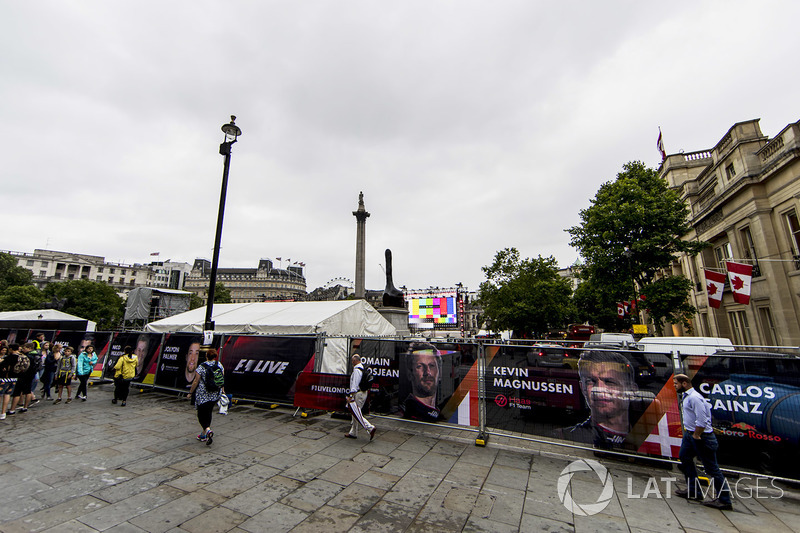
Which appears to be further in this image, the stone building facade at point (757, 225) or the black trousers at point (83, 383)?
the stone building facade at point (757, 225)

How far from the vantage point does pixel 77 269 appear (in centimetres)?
8894

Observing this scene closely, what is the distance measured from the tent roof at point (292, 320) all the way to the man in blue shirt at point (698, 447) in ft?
Result: 35.4

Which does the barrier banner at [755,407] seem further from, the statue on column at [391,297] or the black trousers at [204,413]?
the statue on column at [391,297]

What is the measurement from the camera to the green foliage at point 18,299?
4275 centimetres

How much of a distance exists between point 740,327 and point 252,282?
128 m

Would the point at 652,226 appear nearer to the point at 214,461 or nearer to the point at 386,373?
the point at 386,373

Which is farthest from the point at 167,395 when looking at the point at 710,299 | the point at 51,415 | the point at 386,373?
the point at 710,299

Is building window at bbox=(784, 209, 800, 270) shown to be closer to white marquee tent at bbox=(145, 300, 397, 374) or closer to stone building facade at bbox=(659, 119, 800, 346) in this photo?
stone building facade at bbox=(659, 119, 800, 346)

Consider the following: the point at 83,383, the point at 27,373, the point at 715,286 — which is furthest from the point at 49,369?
the point at 715,286

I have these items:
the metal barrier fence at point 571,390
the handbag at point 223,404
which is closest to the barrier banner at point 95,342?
the metal barrier fence at point 571,390

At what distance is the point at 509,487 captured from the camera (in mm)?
5156

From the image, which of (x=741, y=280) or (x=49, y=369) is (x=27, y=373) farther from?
(x=741, y=280)

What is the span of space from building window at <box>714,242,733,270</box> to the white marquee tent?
2547 centimetres

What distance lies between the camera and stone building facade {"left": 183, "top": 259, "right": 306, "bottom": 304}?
4788 inches
